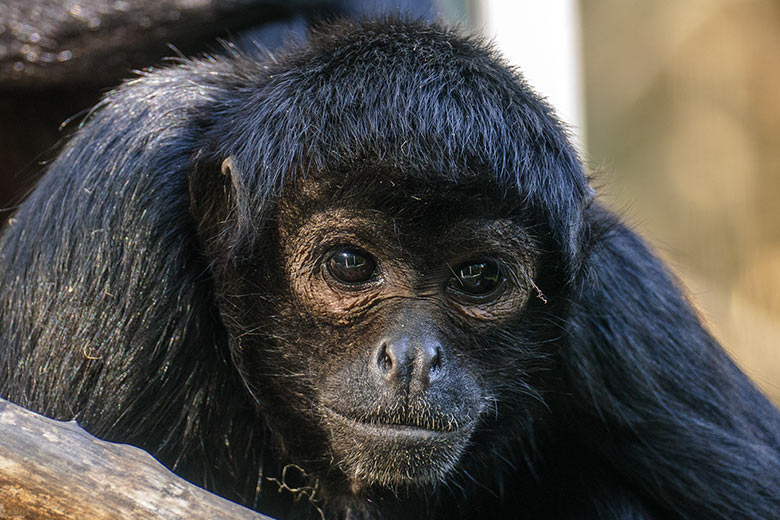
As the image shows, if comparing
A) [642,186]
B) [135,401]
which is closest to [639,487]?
[135,401]

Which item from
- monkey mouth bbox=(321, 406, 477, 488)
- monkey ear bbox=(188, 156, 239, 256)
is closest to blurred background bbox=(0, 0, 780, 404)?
monkey ear bbox=(188, 156, 239, 256)

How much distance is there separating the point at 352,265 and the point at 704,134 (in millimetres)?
9348

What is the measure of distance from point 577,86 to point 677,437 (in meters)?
7.49

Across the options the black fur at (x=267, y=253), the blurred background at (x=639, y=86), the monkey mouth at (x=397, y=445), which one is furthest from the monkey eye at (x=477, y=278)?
the blurred background at (x=639, y=86)

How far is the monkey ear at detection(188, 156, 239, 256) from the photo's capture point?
4320 millimetres

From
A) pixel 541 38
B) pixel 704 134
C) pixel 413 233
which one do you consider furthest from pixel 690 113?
pixel 413 233

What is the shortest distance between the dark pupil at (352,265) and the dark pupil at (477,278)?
38 centimetres

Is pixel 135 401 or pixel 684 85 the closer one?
pixel 135 401

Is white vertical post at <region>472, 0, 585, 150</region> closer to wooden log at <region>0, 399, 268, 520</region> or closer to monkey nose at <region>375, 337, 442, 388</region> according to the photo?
monkey nose at <region>375, 337, 442, 388</region>

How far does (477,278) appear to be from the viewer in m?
4.16

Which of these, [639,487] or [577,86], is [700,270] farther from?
[639,487]

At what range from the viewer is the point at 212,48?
345 inches

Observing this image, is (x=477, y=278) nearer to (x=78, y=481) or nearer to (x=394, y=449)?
(x=394, y=449)

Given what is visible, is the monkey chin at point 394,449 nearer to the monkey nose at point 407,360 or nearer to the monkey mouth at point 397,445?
the monkey mouth at point 397,445
